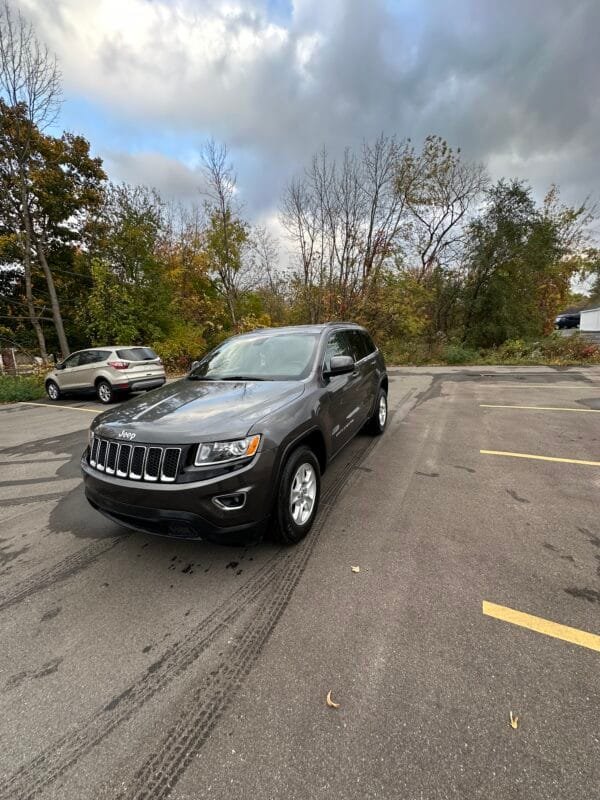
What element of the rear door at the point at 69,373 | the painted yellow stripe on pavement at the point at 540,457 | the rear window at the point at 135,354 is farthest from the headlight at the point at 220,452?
the rear door at the point at 69,373

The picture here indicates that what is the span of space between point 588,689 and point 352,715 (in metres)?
1.11

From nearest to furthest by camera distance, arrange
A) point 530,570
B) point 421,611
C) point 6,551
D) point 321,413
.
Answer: point 421,611, point 530,570, point 6,551, point 321,413

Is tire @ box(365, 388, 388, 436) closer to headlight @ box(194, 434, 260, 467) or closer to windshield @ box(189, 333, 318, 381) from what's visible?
windshield @ box(189, 333, 318, 381)

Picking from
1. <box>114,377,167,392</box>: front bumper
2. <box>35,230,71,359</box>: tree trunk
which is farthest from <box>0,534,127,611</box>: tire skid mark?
<box>35,230,71,359</box>: tree trunk

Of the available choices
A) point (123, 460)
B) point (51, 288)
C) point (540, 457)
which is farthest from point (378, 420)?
point (51, 288)

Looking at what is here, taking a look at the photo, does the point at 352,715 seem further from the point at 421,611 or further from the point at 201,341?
the point at 201,341

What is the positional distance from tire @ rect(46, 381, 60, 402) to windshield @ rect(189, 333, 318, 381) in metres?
9.00

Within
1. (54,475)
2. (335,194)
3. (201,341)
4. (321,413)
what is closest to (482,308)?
(335,194)

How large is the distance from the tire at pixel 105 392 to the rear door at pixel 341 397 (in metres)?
7.65

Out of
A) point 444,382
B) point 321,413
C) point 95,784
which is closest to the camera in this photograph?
point 95,784

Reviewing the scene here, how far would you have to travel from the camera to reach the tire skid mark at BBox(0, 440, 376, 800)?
137 centimetres

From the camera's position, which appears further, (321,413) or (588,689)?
(321,413)

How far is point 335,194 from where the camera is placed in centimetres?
1683

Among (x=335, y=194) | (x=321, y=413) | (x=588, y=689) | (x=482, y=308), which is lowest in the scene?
(x=588, y=689)
